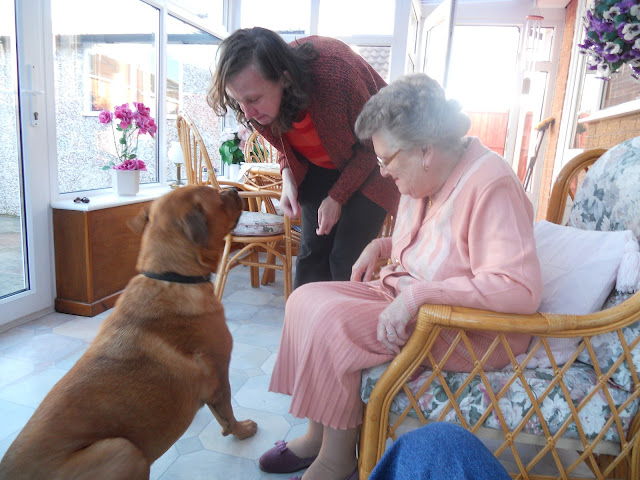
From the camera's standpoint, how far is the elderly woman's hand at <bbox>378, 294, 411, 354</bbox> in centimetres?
96

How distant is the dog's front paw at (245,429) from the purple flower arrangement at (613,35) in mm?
1761

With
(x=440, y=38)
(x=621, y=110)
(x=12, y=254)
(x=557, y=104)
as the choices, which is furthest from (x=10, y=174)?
(x=557, y=104)

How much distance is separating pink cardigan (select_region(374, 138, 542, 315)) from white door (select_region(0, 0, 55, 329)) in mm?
2236

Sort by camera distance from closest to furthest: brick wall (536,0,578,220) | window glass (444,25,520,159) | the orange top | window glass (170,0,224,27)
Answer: the orange top, window glass (170,0,224,27), brick wall (536,0,578,220), window glass (444,25,520,159)

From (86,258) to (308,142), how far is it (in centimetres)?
160

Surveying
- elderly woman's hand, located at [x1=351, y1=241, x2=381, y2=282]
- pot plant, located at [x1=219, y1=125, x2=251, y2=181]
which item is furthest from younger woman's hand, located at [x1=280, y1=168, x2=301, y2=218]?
pot plant, located at [x1=219, y1=125, x2=251, y2=181]

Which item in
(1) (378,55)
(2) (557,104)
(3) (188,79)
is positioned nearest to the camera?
(3) (188,79)

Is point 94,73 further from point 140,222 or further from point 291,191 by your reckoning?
point 140,222

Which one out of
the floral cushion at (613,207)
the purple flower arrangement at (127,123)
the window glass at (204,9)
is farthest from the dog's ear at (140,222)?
the window glass at (204,9)

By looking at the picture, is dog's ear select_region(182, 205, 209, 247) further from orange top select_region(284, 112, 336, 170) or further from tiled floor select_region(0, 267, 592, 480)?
tiled floor select_region(0, 267, 592, 480)

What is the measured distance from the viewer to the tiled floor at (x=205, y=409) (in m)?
1.43

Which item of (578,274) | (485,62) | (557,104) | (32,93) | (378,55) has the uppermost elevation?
(485,62)

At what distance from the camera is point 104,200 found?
8.79ft

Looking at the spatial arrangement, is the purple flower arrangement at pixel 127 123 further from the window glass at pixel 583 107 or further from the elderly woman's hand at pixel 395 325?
the window glass at pixel 583 107
